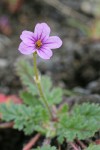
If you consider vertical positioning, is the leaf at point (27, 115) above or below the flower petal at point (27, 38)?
below

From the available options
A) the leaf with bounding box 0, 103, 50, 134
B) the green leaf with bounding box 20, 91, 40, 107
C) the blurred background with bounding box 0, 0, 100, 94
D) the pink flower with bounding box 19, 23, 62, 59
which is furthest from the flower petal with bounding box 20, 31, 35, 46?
the blurred background with bounding box 0, 0, 100, 94

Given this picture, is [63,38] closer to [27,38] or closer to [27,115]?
[27,115]

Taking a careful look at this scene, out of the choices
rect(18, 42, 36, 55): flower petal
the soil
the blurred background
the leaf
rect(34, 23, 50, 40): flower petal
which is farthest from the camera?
the blurred background

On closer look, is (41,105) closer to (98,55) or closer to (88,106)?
(88,106)

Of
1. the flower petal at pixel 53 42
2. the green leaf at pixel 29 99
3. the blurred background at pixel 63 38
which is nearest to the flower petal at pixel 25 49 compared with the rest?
the flower petal at pixel 53 42

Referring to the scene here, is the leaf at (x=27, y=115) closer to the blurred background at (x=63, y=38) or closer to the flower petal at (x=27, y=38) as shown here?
the flower petal at (x=27, y=38)

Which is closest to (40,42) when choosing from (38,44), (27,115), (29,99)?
(38,44)

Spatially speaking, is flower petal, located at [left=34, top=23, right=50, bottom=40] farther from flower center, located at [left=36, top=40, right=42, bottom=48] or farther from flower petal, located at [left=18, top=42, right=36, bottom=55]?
flower petal, located at [left=18, top=42, right=36, bottom=55]

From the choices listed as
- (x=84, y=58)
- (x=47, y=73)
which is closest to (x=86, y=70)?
(x=84, y=58)
